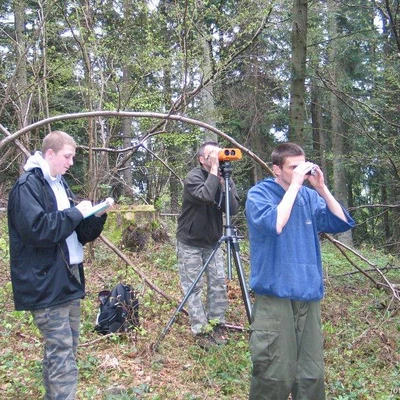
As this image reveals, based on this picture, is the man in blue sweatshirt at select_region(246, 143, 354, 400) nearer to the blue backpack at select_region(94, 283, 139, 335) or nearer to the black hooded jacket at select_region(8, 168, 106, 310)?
the black hooded jacket at select_region(8, 168, 106, 310)

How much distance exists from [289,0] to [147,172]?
15.5 feet

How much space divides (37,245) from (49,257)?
0.42 feet

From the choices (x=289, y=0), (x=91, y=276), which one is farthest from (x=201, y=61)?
(x=289, y=0)

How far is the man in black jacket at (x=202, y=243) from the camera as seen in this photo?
13.8 ft

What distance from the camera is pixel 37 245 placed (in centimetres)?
251

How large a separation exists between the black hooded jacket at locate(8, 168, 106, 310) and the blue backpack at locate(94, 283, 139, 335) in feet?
5.37

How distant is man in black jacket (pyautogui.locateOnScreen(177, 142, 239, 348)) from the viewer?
4.21 m

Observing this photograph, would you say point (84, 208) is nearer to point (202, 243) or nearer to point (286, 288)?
point (286, 288)

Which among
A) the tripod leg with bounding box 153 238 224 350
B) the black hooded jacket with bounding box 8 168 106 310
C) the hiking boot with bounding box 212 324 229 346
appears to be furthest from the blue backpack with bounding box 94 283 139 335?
the black hooded jacket with bounding box 8 168 106 310

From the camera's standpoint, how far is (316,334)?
272cm

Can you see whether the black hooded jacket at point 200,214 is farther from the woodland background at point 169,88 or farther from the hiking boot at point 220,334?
the hiking boot at point 220,334

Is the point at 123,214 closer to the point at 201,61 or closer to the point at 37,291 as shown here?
the point at 201,61

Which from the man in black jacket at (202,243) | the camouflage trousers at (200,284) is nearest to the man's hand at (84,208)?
the man in black jacket at (202,243)

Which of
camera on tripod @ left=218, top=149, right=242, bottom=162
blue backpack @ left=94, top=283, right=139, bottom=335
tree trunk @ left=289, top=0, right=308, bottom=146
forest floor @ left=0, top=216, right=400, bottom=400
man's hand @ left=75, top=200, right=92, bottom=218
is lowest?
forest floor @ left=0, top=216, right=400, bottom=400
